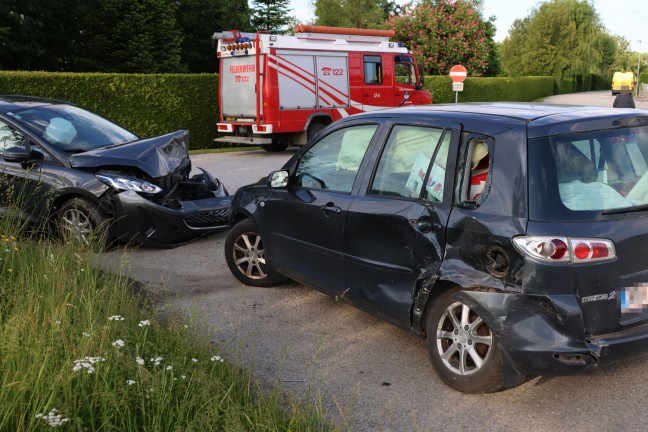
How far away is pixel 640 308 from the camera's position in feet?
11.9

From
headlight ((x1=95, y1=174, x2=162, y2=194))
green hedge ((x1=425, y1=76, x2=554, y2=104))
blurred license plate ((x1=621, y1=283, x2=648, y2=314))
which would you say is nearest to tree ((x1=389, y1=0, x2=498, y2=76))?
green hedge ((x1=425, y1=76, x2=554, y2=104))

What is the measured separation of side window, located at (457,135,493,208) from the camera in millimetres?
4000

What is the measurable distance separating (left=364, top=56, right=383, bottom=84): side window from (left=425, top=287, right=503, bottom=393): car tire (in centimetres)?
1518

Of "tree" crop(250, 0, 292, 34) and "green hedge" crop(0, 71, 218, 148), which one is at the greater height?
"tree" crop(250, 0, 292, 34)

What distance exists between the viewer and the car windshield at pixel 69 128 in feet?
24.4

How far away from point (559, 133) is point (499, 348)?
1208mm

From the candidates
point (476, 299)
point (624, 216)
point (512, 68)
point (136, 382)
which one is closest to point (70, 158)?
point (136, 382)

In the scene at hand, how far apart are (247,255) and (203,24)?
31477 millimetres

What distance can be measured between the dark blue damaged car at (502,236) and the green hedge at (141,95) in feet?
46.1

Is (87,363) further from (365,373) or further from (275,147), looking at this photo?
(275,147)

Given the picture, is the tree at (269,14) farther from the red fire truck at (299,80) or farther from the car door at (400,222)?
the car door at (400,222)

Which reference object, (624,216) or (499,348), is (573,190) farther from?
(499,348)

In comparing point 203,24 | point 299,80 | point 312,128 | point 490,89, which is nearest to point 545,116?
point 299,80

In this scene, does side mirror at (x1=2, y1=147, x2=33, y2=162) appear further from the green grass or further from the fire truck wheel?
the fire truck wheel
